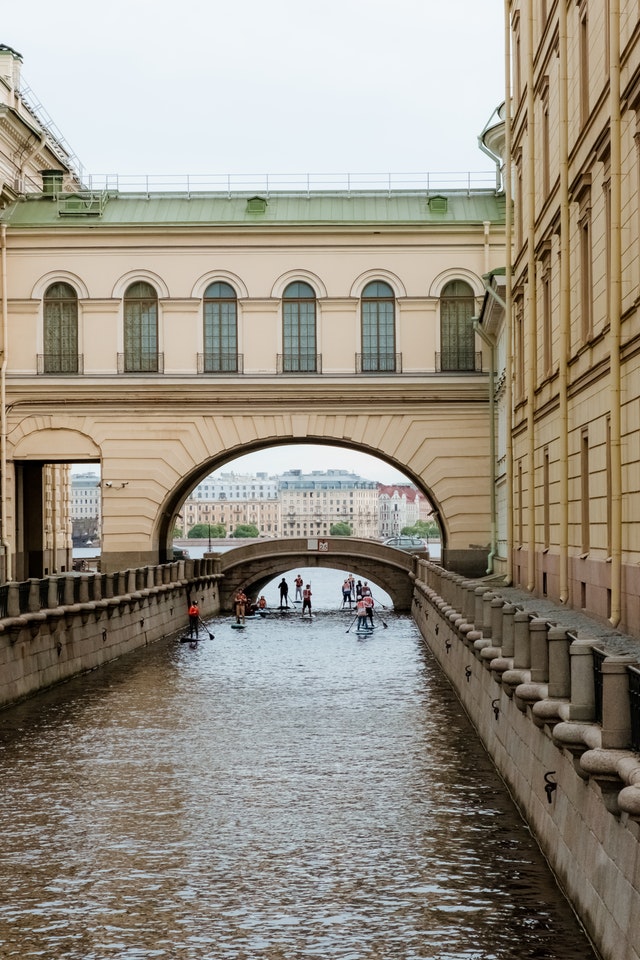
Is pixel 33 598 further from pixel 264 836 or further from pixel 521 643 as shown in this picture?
pixel 521 643

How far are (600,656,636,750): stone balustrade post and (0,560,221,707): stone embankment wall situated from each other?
17484 mm

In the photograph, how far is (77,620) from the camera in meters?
33.4

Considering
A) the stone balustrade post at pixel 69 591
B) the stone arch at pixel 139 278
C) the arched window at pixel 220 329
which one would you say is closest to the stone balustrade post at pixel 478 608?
the stone balustrade post at pixel 69 591

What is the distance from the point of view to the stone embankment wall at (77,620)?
27328 millimetres

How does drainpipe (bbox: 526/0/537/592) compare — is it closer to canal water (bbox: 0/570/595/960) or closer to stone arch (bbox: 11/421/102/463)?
canal water (bbox: 0/570/595/960)

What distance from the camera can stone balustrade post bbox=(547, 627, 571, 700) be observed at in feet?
42.8

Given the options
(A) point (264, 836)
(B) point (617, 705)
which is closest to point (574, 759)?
(B) point (617, 705)

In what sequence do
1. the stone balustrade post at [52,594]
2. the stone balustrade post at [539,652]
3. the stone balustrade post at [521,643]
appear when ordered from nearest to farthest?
the stone balustrade post at [539,652], the stone balustrade post at [521,643], the stone balustrade post at [52,594]

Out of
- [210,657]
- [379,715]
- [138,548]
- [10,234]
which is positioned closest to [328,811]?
[379,715]

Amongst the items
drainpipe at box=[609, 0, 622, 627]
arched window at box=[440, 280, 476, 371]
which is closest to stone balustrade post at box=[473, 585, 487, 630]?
drainpipe at box=[609, 0, 622, 627]

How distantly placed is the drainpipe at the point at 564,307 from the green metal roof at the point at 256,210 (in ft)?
69.8

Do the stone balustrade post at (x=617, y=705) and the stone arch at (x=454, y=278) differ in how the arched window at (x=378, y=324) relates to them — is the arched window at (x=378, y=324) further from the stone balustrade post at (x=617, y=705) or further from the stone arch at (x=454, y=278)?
the stone balustrade post at (x=617, y=705)

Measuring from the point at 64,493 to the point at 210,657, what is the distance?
81.4 feet

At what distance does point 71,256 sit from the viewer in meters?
45.1
